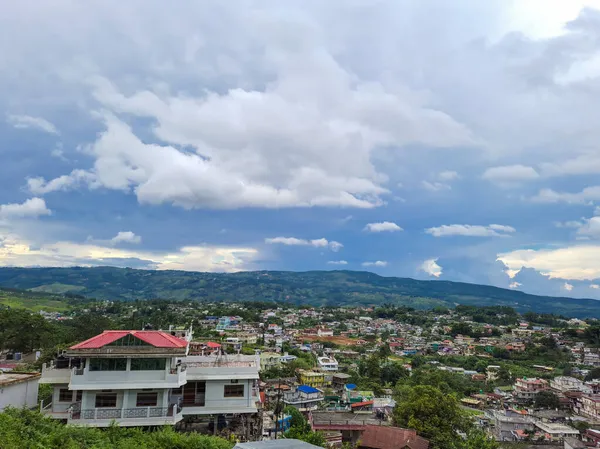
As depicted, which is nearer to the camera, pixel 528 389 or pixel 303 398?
pixel 303 398

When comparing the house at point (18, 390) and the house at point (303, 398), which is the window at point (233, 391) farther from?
the house at point (303, 398)

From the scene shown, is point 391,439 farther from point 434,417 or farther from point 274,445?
point 274,445

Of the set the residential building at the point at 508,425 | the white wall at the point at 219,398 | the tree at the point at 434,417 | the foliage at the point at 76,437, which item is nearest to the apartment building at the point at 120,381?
the white wall at the point at 219,398

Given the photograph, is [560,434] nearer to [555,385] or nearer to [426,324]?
[555,385]

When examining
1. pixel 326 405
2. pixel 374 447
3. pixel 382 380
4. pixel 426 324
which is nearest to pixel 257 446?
pixel 374 447

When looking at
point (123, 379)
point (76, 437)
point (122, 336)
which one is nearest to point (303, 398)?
point (123, 379)
